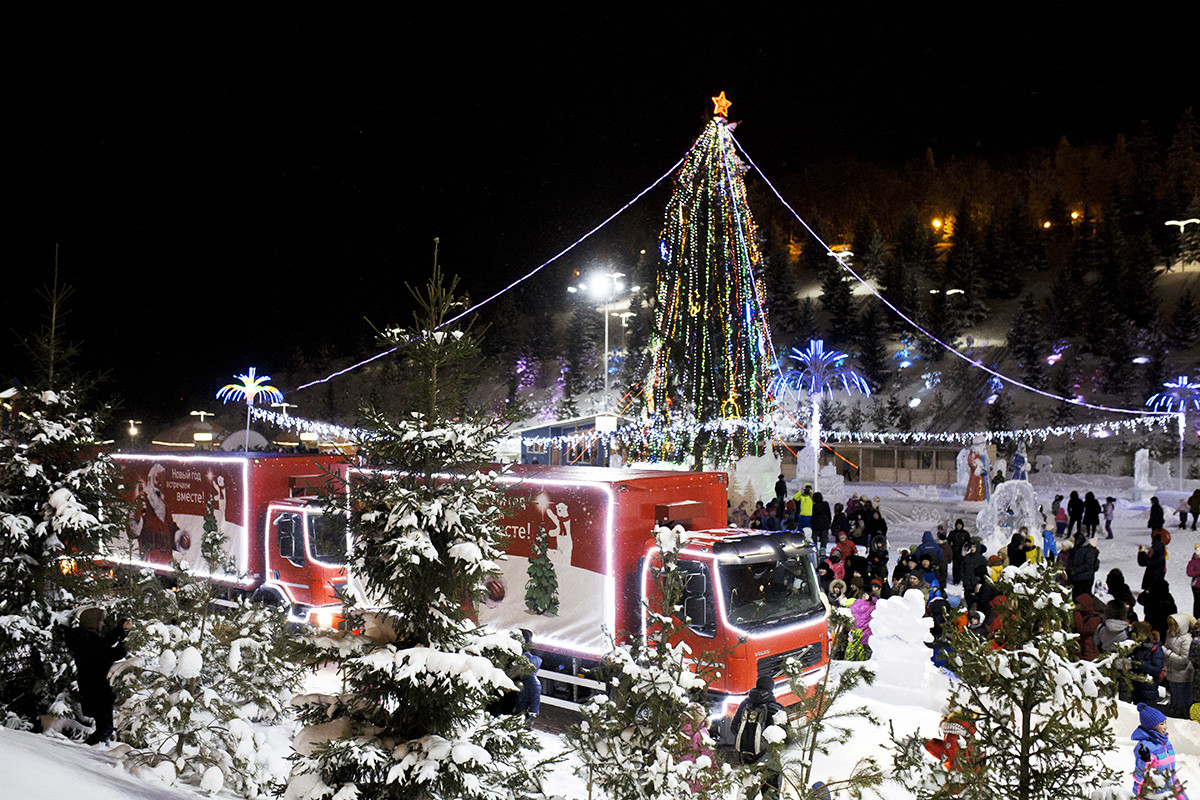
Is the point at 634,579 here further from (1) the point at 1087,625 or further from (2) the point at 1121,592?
(2) the point at 1121,592

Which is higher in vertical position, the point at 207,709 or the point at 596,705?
the point at 596,705

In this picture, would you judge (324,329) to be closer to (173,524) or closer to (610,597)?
(173,524)

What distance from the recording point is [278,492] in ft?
48.0

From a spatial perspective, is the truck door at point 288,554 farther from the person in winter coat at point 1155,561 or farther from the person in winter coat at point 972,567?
the person in winter coat at point 1155,561

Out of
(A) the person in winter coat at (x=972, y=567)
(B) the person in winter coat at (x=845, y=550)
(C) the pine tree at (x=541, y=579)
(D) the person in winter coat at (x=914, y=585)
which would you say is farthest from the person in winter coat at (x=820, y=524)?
(C) the pine tree at (x=541, y=579)

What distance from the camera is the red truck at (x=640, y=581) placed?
28.0ft

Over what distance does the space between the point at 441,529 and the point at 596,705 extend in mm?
1735

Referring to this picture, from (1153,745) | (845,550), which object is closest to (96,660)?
(1153,745)

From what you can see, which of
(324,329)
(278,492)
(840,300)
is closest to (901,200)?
(840,300)

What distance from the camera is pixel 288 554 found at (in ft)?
44.2

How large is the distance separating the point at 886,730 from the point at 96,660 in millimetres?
8134

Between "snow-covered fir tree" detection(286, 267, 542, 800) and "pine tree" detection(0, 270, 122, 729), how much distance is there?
4350 millimetres

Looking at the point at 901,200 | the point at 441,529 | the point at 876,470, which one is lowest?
the point at 876,470

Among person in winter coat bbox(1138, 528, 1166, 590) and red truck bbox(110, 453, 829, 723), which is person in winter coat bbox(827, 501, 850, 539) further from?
red truck bbox(110, 453, 829, 723)
